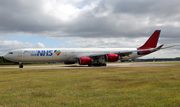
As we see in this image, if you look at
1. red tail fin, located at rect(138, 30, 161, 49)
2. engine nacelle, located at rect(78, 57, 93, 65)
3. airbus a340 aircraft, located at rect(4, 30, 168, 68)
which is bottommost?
engine nacelle, located at rect(78, 57, 93, 65)

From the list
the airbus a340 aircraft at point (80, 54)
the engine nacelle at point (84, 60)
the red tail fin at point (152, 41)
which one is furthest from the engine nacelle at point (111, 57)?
the red tail fin at point (152, 41)

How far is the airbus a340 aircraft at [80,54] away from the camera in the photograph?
37531 mm

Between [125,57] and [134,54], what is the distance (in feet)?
8.41

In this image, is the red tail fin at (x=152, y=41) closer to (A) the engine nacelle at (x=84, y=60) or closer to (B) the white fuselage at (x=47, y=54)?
(B) the white fuselage at (x=47, y=54)

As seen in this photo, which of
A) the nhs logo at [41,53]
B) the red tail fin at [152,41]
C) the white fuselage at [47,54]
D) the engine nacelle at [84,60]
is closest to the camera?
the engine nacelle at [84,60]

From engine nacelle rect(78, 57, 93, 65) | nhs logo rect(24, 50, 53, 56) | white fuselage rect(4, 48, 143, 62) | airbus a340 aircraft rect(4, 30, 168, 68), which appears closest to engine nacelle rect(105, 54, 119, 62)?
airbus a340 aircraft rect(4, 30, 168, 68)

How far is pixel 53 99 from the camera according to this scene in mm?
7359

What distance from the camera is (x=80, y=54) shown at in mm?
41156

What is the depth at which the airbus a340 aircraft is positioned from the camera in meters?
37.5

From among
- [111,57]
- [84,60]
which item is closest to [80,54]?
[84,60]

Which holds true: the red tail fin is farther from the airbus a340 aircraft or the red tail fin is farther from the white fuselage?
the white fuselage

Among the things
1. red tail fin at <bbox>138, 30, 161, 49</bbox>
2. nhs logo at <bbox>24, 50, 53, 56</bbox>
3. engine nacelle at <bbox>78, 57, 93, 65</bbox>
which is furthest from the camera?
red tail fin at <bbox>138, 30, 161, 49</bbox>

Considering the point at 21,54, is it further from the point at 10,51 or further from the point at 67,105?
the point at 67,105

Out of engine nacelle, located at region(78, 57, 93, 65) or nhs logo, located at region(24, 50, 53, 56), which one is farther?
nhs logo, located at region(24, 50, 53, 56)
